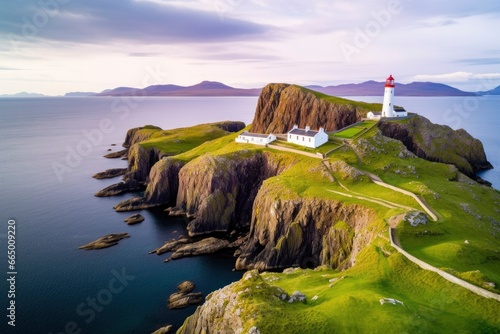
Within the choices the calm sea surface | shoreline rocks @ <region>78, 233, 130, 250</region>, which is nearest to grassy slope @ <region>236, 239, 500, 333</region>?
the calm sea surface

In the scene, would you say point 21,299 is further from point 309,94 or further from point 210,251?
point 309,94

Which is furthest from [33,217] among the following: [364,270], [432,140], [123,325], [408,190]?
[432,140]

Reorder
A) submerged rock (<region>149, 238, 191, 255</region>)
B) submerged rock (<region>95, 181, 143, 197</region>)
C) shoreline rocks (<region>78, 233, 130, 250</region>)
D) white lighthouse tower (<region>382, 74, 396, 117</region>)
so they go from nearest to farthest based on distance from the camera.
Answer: submerged rock (<region>149, 238, 191, 255</region>) < shoreline rocks (<region>78, 233, 130, 250</region>) < submerged rock (<region>95, 181, 143, 197</region>) < white lighthouse tower (<region>382, 74, 396, 117</region>)

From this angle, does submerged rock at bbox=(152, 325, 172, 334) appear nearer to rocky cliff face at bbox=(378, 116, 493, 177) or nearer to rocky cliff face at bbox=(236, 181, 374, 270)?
rocky cliff face at bbox=(236, 181, 374, 270)

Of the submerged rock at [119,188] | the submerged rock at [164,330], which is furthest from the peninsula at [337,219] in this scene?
the submerged rock at [164,330]

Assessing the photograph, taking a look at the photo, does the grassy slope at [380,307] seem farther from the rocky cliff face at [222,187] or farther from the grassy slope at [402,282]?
the rocky cliff face at [222,187]
